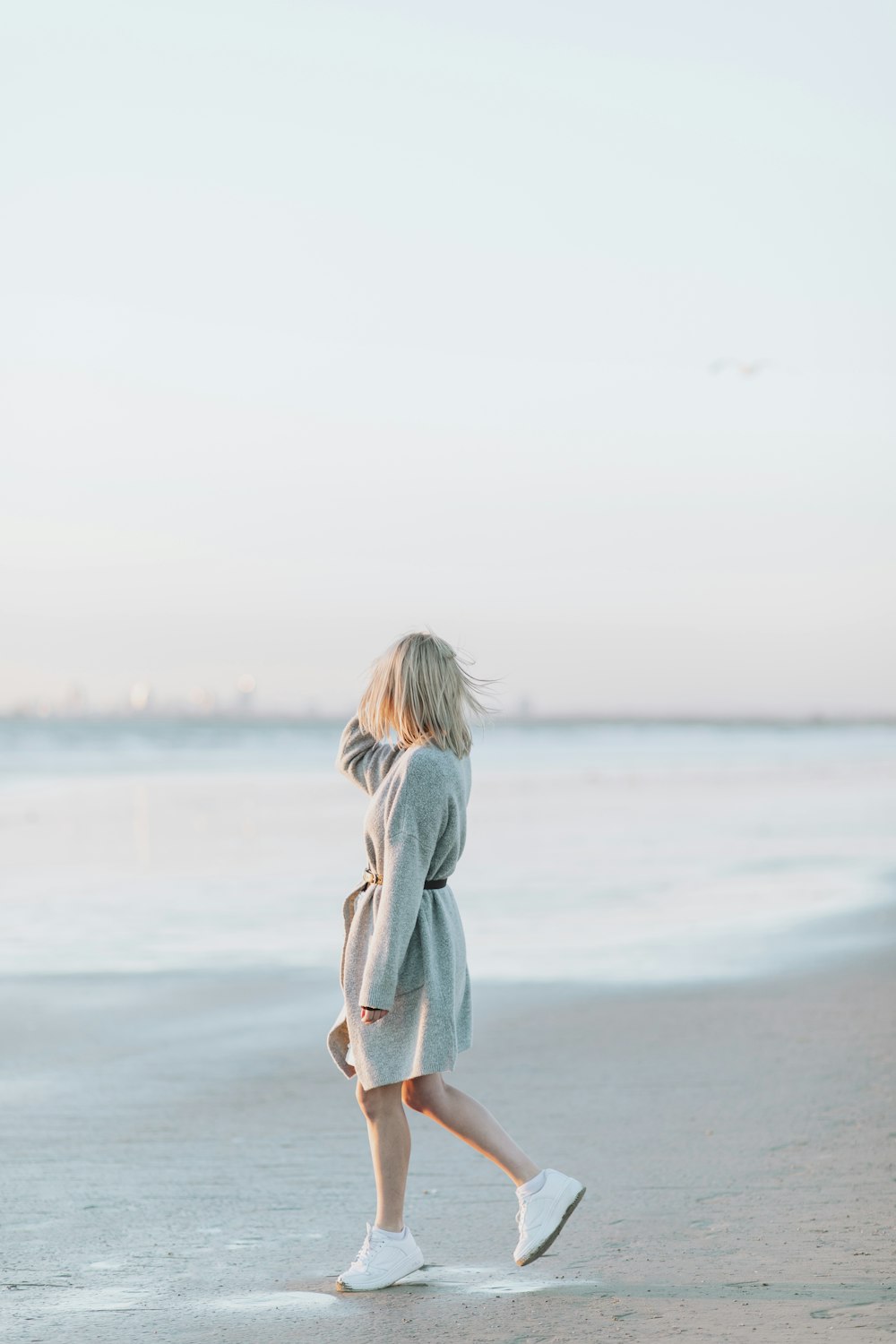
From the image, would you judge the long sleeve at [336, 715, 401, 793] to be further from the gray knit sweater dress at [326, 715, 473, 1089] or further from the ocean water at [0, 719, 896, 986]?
the ocean water at [0, 719, 896, 986]

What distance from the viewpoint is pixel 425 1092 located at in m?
4.12

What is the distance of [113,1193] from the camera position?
194 inches

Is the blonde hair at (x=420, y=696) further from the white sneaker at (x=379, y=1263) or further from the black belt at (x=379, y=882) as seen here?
the white sneaker at (x=379, y=1263)

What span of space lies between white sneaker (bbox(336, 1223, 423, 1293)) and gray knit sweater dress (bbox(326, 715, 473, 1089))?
42 cm

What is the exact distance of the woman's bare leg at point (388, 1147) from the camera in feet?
13.4

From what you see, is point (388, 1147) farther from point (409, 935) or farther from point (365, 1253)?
point (409, 935)

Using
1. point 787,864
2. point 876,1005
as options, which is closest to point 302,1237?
point 876,1005

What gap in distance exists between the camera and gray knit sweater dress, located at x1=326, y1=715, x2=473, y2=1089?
399 centimetres

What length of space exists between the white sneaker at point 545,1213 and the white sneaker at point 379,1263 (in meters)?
0.30

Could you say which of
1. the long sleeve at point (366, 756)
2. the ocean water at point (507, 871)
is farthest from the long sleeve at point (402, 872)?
the ocean water at point (507, 871)

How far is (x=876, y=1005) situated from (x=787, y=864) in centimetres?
616

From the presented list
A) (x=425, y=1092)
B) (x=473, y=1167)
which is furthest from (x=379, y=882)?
(x=473, y=1167)

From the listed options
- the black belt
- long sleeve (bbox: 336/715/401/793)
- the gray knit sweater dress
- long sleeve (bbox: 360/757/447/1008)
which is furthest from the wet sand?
long sleeve (bbox: 336/715/401/793)

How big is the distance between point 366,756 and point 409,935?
0.56 m
